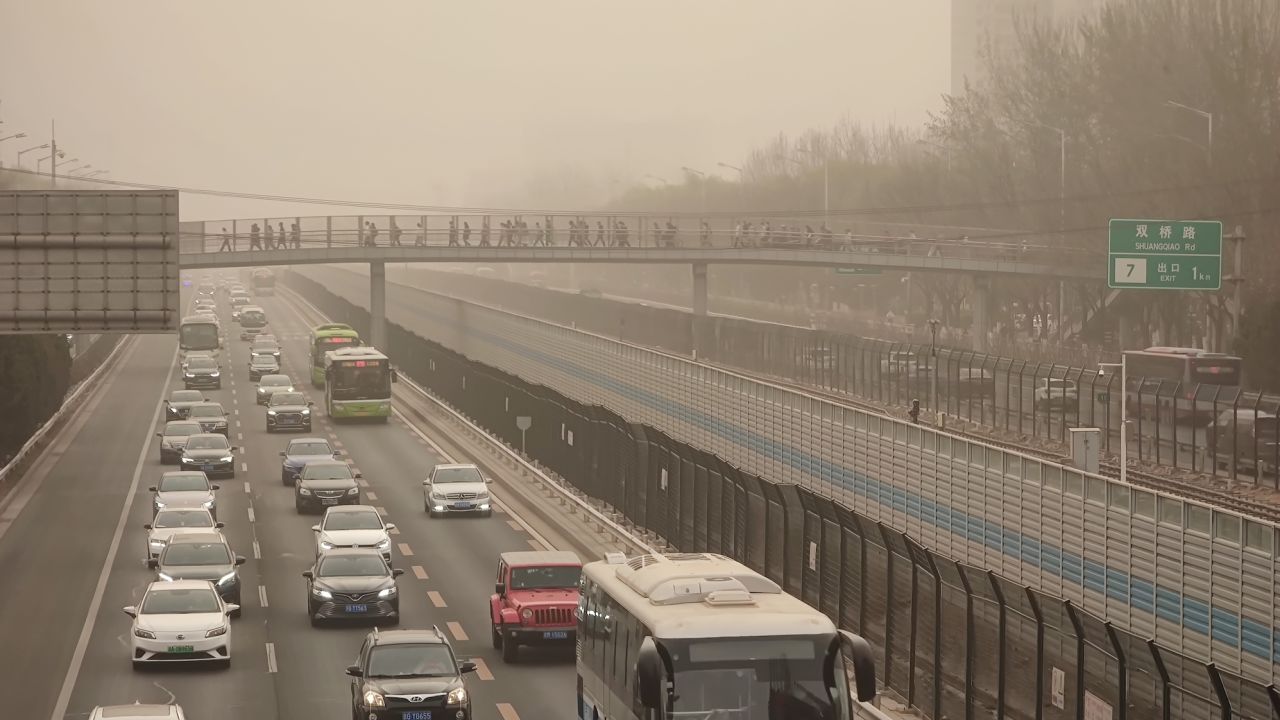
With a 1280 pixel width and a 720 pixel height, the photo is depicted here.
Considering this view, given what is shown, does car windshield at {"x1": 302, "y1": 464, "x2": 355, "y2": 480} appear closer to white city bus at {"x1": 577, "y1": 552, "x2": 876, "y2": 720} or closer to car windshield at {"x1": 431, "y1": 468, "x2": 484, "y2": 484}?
car windshield at {"x1": 431, "y1": 468, "x2": 484, "y2": 484}

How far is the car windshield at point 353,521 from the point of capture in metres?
38.8

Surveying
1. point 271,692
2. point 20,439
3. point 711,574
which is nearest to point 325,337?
point 20,439

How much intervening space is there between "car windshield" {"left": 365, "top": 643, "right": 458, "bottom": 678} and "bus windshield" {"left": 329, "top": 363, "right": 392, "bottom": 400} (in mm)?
48394

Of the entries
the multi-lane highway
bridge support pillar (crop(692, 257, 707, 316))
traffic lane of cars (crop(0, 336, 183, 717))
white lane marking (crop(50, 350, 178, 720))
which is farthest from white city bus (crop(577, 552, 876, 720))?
bridge support pillar (crop(692, 257, 707, 316))

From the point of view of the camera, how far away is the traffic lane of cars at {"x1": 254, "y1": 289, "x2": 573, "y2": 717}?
28.2 m

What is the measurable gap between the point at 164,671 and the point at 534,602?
6313 millimetres

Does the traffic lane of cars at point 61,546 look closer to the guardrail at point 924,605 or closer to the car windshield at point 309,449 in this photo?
the car windshield at point 309,449

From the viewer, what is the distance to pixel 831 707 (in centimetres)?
1706

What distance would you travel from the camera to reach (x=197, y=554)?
A: 114ft

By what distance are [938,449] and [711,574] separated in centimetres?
1480

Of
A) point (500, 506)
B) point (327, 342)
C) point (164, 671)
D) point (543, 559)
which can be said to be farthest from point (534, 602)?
point (327, 342)

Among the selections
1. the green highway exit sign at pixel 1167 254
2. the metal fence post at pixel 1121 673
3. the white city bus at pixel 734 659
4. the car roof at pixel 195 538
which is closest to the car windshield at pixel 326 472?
the car roof at pixel 195 538

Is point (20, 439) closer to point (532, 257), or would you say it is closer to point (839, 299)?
point (532, 257)

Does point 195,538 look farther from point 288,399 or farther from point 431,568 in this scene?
point 288,399
